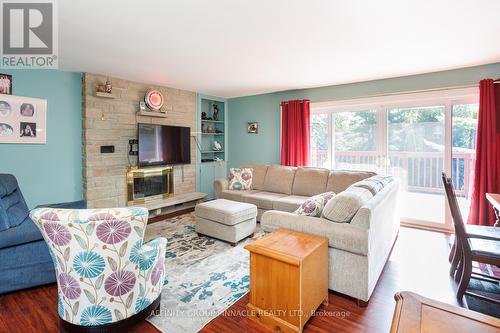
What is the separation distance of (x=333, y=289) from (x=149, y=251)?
58.3 inches

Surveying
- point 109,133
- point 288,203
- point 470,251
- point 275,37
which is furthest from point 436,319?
point 109,133

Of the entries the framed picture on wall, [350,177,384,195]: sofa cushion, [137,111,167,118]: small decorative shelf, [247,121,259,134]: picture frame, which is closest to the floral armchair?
[350,177,384,195]: sofa cushion

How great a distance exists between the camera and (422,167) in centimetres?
402

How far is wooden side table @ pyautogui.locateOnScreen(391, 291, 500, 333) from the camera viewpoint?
75 cm

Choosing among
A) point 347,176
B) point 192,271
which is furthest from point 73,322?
point 347,176

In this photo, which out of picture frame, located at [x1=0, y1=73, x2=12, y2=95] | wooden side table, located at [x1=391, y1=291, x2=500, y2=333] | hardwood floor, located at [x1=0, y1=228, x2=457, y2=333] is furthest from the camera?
picture frame, located at [x1=0, y1=73, x2=12, y2=95]

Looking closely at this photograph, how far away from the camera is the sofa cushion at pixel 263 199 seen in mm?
4054

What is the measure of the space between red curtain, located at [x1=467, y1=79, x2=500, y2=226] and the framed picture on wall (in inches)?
230

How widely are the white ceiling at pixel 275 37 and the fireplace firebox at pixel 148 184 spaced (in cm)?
160

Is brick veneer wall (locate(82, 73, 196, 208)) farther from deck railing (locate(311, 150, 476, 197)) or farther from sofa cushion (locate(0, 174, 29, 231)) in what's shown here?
deck railing (locate(311, 150, 476, 197))

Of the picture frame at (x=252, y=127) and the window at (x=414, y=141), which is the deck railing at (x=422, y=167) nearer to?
the window at (x=414, y=141)

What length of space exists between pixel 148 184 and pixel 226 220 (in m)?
2.07

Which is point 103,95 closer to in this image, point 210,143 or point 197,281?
point 210,143

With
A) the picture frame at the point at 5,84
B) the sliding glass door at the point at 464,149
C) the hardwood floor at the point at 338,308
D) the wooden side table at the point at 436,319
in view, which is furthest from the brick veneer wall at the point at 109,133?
the sliding glass door at the point at 464,149
